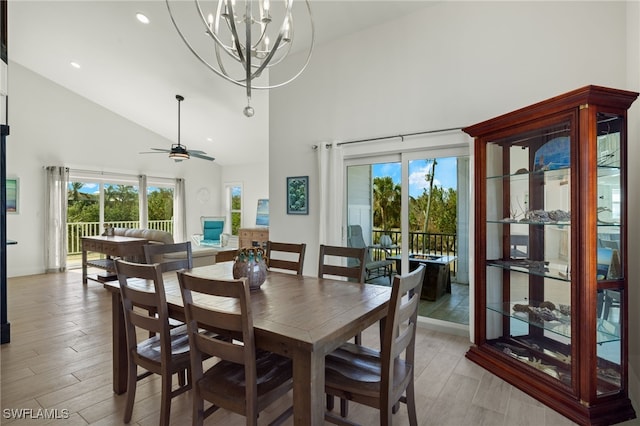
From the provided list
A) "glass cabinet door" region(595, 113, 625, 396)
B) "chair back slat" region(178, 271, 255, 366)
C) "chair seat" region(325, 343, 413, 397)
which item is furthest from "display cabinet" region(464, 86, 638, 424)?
"chair back slat" region(178, 271, 255, 366)

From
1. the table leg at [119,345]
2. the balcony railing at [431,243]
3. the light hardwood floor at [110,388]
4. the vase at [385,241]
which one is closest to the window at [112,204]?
the light hardwood floor at [110,388]

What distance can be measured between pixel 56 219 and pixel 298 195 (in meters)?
5.43

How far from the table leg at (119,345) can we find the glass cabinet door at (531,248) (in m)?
2.82

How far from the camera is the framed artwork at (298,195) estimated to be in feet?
13.8

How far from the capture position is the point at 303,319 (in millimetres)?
1528

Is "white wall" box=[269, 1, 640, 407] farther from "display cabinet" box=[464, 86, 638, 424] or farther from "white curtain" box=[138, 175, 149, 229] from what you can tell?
"white curtain" box=[138, 175, 149, 229]

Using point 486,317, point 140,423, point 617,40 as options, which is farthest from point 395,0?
point 140,423

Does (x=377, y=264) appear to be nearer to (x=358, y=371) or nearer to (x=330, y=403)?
(x=330, y=403)

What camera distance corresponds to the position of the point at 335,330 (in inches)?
55.3

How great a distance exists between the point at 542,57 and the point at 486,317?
2233 millimetres

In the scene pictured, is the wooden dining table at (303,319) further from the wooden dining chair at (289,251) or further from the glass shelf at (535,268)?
the glass shelf at (535,268)

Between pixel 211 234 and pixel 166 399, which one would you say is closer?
pixel 166 399

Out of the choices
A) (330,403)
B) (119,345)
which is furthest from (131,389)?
(330,403)

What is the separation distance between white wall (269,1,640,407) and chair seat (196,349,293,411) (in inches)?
93.1
